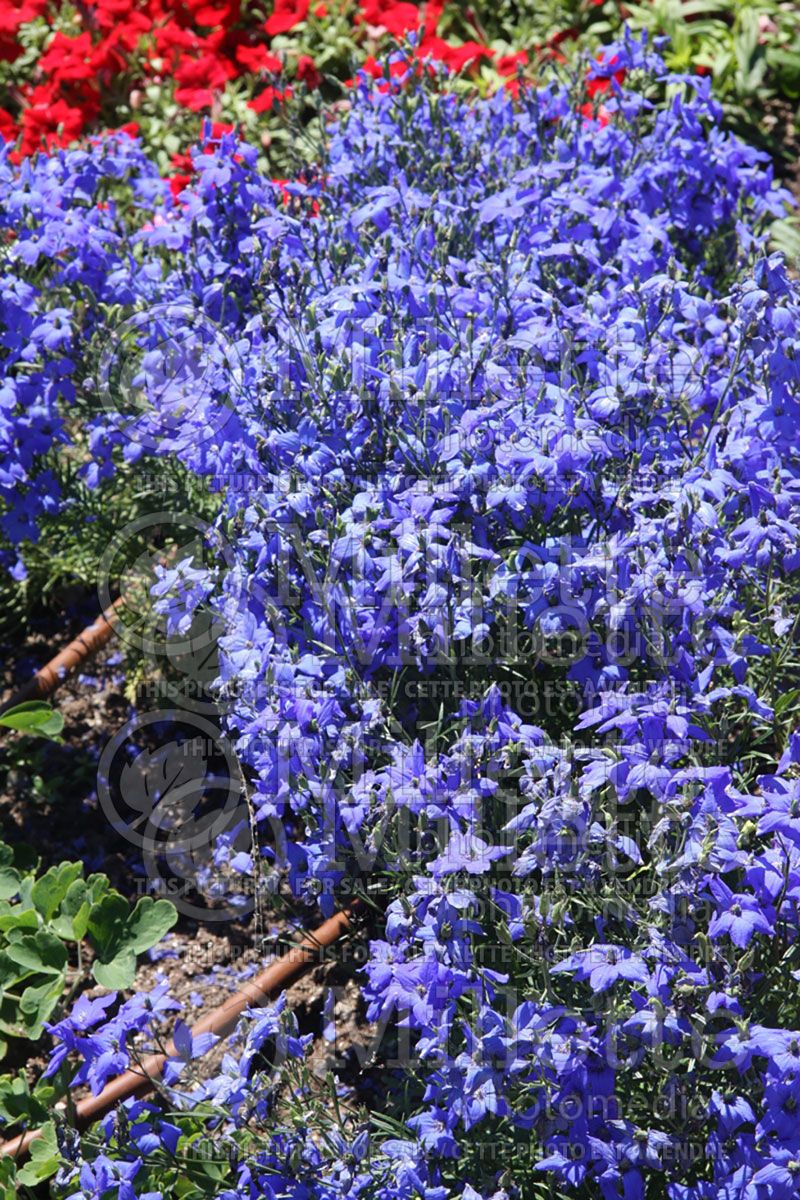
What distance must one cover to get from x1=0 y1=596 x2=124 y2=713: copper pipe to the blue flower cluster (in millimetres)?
599

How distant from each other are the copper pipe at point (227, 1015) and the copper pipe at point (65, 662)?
1081mm

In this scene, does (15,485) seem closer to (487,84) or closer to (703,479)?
(703,479)

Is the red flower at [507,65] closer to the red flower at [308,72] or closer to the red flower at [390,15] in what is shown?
the red flower at [390,15]

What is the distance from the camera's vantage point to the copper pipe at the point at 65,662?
371 centimetres

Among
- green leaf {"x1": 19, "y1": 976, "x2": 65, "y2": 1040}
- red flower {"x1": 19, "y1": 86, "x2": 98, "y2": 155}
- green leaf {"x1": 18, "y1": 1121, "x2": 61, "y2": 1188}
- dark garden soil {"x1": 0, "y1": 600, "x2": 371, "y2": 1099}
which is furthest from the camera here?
red flower {"x1": 19, "y1": 86, "x2": 98, "y2": 155}

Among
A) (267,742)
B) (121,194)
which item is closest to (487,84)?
(121,194)

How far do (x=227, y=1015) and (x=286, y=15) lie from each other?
4.15 meters

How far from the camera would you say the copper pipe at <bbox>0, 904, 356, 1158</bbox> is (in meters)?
2.81

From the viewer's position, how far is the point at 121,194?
5.16m

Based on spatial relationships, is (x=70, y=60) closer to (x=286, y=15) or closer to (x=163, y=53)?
(x=163, y=53)

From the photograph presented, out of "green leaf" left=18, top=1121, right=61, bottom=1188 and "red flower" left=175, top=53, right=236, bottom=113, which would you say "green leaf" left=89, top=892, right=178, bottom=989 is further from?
"red flower" left=175, top=53, right=236, bottom=113

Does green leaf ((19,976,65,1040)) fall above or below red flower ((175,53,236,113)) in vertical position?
below

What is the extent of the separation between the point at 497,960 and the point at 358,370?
125cm

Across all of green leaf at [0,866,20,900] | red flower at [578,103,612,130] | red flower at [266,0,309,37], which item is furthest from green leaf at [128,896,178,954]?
red flower at [266,0,309,37]
